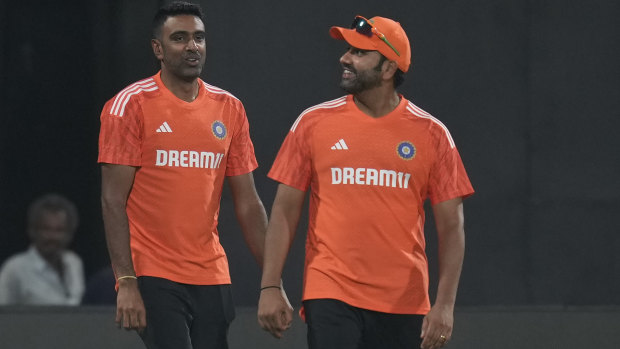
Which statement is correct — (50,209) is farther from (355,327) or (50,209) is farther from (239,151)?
(355,327)

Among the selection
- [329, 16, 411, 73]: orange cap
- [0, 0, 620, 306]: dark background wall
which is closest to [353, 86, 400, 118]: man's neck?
[329, 16, 411, 73]: orange cap

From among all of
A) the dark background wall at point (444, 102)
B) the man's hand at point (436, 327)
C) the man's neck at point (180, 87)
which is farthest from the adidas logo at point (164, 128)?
the dark background wall at point (444, 102)

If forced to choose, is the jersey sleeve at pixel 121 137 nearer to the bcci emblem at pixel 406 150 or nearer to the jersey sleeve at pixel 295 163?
the jersey sleeve at pixel 295 163

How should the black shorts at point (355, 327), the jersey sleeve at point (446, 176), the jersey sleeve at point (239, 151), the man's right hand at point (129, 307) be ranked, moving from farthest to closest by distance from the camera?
the jersey sleeve at point (239, 151), the jersey sleeve at point (446, 176), the man's right hand at point (129, 307), the black shorts at point (355, 327)

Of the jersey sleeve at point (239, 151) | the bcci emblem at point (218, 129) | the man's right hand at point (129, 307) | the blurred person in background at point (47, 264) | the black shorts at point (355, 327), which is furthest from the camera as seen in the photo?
the blurred person in background at point (47, 264)

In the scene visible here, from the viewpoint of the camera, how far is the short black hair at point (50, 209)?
24.9 feet

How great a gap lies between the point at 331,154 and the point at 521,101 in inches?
112

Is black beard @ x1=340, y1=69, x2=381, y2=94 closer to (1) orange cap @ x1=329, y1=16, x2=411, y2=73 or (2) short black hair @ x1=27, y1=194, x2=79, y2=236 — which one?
(1) orange cap @ x1=329, y1=16, x2=411, y2=73

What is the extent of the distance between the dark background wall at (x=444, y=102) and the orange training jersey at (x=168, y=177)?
2.04 metres

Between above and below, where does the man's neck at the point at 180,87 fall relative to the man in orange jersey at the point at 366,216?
above

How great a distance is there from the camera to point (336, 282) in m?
5.21

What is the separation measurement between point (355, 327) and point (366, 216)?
47 cm

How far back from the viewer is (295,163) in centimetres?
532

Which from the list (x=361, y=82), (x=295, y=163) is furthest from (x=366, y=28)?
(x=295, y=163)
